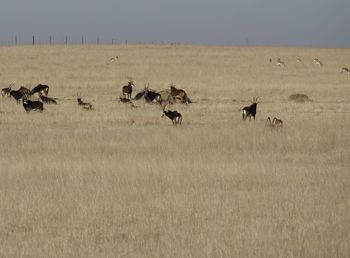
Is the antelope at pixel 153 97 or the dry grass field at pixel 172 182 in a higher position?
the dry grass field at pixel 172 182

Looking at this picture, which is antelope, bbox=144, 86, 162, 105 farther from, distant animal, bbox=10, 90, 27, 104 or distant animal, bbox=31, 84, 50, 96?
distant animal, bbox=10, 90, 27, 104

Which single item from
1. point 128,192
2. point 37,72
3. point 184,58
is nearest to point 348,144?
point 128,192

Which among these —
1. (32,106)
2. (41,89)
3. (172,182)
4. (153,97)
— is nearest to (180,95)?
(153,97)

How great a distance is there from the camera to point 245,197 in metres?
10.0

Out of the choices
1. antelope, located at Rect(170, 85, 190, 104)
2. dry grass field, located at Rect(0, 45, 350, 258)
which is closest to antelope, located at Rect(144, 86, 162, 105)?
antelope, located at Rect(170, 85, 190, 104)

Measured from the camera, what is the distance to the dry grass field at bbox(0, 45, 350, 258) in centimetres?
744

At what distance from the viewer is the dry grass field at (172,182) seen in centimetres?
744

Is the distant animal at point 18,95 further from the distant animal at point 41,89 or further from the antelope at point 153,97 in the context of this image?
the antelope at point 153,97

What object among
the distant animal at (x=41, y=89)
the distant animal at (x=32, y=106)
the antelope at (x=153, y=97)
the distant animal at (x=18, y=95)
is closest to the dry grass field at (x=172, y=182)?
the distant animal at (x=32, y=106)

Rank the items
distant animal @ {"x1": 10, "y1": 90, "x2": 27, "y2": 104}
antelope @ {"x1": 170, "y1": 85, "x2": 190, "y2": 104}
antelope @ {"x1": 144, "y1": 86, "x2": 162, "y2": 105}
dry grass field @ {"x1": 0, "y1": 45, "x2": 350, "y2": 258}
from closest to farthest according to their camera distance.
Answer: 1. dry grass field @ {"x1": 0, "y1": 45, "x2": 350, "y2": 258}
2. distant animal @ {"x1": 10, "y1": 90, "x2": 27, "y2": 104}
3. antelope @ {"x1": 144, "y1": 86, "x2": 162, "y2": 105}
4. antelope @ {"x1": 170, "y1": 85, "x2": 190, "y2": 104}

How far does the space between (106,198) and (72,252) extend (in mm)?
2978

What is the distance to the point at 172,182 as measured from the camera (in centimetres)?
1145

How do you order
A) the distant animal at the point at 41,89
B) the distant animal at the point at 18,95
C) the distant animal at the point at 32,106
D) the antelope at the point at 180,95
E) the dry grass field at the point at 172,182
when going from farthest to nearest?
the distant animal at the point at 41,89 < the antelope at the point at 180,95 < the distant animal at the point at 18,95 < the distant animal at the point at 32,106 < the dry grass field at the point at 172,182

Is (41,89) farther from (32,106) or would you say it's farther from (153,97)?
(32,106)
